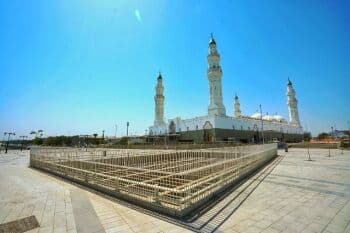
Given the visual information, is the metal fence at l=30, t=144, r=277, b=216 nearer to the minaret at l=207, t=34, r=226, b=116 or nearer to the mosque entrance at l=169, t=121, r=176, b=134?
the minaret at l=207, t=34, r=226, b=116

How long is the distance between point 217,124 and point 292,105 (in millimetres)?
47952

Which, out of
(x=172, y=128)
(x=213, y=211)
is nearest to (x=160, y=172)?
(x=213, y=211)

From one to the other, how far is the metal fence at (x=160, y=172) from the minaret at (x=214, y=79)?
137ft

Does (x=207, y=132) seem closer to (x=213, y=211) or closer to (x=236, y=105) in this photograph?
(x=236, y=105)

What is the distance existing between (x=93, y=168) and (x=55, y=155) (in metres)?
5.31

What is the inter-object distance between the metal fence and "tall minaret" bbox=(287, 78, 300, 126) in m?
80.8

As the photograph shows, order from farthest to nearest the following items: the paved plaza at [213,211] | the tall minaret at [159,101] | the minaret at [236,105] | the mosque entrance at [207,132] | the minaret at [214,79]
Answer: the minaret at [236,105] < the tall minaret at [159,101] < the mosque entrance at [207,132] < the minaret at [214,79] < the paved plaza at [213,211]

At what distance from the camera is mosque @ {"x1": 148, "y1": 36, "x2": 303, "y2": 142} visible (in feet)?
185

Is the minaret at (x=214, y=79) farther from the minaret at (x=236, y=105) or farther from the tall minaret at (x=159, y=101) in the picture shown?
the minaret at (x=236, y=105)

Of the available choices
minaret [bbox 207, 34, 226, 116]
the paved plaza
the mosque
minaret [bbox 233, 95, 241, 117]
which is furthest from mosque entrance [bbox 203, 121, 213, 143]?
the paved plaza

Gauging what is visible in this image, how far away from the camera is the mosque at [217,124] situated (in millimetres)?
56375

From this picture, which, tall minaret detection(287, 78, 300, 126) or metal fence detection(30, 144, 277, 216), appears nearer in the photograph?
metal fence detection(30, 144, 277, 216)

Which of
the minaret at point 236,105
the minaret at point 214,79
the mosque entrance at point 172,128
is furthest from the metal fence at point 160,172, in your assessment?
the minaret at point 236,105

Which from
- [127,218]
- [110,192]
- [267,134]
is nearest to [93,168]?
[110,192]
